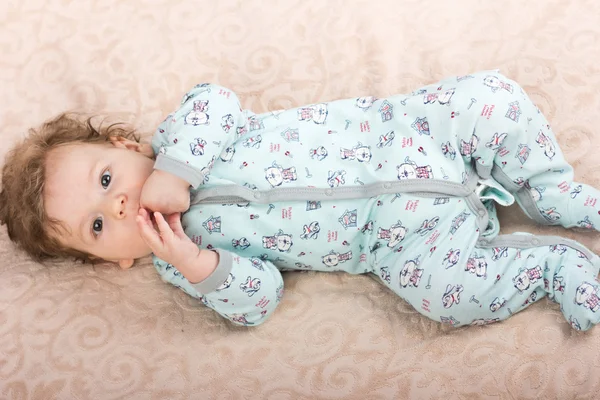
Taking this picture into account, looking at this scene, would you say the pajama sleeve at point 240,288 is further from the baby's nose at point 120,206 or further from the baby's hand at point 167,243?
the baby's nose at point 120,206

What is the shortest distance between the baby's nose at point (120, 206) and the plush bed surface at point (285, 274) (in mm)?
220

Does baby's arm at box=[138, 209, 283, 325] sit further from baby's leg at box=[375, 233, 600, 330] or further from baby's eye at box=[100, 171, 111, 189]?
baby's leg at box=[375, 233, 600, 330]

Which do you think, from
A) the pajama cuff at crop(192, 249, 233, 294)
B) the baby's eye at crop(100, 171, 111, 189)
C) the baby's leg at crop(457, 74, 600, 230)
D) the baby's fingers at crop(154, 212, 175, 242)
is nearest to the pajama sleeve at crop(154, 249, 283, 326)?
the pajama cuff at crop(192, 249, 233, 294)

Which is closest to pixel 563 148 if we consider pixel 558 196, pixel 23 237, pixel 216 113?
pixel 558 196

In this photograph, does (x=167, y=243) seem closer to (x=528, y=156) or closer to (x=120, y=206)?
(x=120, y=206)

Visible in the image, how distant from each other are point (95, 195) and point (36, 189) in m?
0.11

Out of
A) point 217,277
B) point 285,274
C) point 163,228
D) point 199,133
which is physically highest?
point 199,133

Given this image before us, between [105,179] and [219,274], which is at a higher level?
[105,179]

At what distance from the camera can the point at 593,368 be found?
3.42ft

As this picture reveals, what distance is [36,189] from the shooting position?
1.12 meters

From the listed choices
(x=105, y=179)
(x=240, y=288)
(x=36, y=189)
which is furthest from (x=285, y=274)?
(x=36, y=189)

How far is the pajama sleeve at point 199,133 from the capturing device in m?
1.12

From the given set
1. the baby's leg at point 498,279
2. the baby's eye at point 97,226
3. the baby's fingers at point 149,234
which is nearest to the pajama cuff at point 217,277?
the baby's fingers at point 149,234

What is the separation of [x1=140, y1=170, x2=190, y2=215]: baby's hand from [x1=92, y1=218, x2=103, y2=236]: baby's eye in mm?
93
